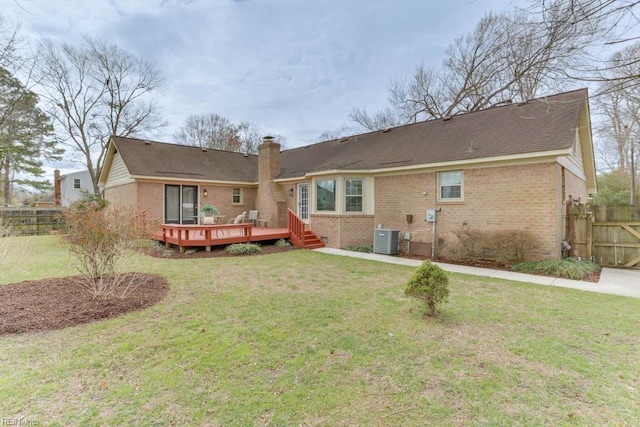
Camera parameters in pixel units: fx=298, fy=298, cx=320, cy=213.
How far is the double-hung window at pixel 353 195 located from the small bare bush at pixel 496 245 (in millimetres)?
3919

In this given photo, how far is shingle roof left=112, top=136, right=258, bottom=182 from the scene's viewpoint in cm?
1438

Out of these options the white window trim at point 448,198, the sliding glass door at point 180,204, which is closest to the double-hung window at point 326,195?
the white window trim at point 448,198

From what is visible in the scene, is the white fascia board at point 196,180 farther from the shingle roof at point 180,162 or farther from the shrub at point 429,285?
the shrub at point 429,285

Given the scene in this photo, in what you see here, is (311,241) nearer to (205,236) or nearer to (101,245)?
(205,236)

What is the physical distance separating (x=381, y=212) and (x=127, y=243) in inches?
342

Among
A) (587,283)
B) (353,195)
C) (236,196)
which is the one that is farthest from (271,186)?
(587,283)

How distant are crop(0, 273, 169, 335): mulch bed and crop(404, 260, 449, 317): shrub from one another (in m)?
4.28

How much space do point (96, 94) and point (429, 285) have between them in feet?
94.0

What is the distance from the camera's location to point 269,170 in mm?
15367

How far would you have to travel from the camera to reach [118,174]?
15922 mm

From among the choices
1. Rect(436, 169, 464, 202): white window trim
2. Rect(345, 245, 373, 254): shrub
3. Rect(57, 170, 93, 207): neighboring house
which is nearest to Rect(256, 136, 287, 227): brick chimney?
Rect(345, 245, 373, 254): shrub

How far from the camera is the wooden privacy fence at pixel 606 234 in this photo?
8.38 m

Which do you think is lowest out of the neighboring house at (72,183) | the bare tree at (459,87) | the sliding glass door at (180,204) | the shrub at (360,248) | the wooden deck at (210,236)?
the shrub at (360,248)

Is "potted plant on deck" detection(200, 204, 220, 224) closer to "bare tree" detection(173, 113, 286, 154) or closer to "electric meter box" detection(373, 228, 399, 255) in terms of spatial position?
"electric meter box" detection(373, 228, 399, 255)
